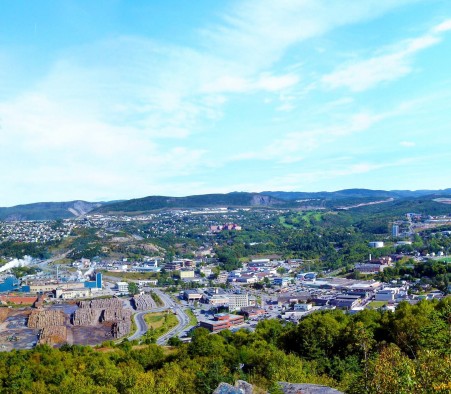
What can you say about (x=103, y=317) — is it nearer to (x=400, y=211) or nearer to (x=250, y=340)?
(x=250, y=340)

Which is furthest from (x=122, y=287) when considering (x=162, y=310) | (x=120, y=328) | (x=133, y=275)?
(x=120, y=328)

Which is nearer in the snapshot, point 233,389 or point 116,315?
point 233,389

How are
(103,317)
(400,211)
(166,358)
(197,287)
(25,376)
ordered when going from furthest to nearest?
(400,211), (197,287), (103,317), (166,358), (25,376)

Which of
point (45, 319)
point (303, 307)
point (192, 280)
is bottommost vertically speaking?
point (192, 280)

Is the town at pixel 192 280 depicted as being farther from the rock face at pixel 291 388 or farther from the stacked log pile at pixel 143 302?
the rock face at pixel 291 388

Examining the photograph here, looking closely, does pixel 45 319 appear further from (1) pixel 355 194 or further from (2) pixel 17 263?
(1) pixel 355 194

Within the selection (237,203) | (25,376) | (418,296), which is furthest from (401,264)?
(237,203)

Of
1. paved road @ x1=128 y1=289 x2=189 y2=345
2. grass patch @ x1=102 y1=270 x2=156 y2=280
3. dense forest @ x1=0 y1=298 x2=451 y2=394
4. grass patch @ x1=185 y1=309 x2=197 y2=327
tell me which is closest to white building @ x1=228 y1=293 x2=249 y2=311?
grass patch @ x1=185 y1=309 x2=197 y2=327
